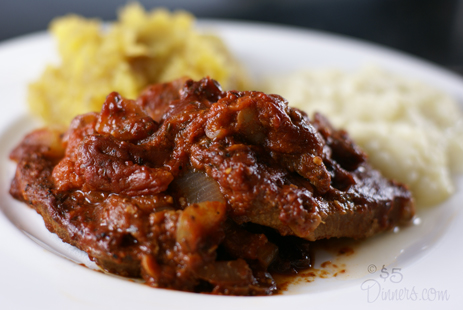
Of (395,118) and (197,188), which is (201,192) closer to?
(197,188)

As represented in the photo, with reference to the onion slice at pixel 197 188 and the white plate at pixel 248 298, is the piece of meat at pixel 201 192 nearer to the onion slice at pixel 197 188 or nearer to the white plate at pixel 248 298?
the onion slice at pixel 197 188

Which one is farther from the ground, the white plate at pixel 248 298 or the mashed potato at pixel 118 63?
the mashed potato at pixel 118 63

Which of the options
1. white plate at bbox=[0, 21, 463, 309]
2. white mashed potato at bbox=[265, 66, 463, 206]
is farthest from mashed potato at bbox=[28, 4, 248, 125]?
white mashed potato at bbox=[265, 66, 463, 206]

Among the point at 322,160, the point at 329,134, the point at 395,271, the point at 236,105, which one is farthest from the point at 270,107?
the point at 395,271

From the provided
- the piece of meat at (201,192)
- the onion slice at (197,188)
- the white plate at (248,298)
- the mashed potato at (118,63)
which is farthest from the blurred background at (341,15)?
the onion slice at (197,188)

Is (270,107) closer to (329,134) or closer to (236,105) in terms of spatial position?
(236,105)

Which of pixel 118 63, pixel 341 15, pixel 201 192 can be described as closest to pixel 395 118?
pixel 201 192
